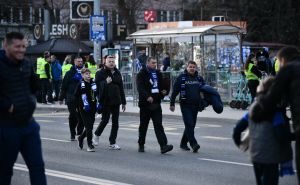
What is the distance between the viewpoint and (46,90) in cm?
2889

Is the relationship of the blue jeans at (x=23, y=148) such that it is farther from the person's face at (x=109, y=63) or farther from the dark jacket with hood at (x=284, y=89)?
the person's face at (x=109, y=63)

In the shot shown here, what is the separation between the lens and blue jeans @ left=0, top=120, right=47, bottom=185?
24.2 ft

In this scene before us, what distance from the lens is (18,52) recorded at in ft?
24.5

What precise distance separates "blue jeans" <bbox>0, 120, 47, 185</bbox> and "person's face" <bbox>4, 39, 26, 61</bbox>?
2.09ft

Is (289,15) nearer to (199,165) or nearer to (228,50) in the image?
(228,50)

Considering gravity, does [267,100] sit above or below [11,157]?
above

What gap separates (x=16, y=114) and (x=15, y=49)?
0.62m

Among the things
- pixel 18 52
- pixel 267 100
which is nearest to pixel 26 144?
pixel 18 52

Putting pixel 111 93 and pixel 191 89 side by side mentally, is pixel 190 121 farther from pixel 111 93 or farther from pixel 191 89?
pixel 111 93

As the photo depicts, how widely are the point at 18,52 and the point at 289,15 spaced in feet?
135

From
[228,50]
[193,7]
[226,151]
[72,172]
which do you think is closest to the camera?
[72,172]

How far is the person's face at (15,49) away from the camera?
746cm

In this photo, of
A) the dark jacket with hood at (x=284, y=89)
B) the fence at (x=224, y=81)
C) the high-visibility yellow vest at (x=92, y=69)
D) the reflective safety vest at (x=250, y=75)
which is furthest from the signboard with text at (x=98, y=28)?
the dark jacket with hood at (x=284, y=89)

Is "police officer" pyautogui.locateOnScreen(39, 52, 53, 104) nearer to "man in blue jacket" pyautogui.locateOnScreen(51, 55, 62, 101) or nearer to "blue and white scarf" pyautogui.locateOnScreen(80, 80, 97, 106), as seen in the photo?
"man in blue jacket" pyautogui.locateOnScreen(51, 55, 62, 101)
